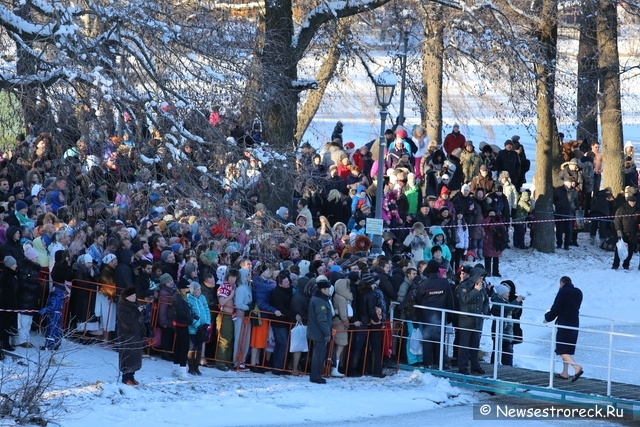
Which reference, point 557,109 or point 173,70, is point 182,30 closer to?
point 173,70

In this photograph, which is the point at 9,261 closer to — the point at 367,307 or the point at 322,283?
the point at 322,283

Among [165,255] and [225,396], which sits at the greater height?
[165,255]

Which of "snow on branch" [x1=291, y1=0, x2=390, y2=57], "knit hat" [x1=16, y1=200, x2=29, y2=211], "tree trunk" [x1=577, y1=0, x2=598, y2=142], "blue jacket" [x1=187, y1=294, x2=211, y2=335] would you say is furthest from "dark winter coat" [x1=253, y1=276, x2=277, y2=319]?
"tree trunk" [x1=577, y1=0, x2=598, y2=142]

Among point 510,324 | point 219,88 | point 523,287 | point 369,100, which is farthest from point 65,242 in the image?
point 369,100

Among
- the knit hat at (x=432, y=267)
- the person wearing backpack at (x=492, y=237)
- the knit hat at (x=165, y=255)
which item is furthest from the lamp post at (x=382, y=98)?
the person wearing backpack at (x=492, y=237)

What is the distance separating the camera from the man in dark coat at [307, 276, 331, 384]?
1702 cm

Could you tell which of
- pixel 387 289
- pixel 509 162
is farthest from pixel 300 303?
pixel 509 162

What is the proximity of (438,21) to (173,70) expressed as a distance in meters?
13.5

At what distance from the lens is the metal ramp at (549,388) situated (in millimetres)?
16719

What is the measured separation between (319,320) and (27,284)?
410cm

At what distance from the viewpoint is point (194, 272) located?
16938 millimetres

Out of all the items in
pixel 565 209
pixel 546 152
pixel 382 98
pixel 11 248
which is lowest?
pixel 11 248

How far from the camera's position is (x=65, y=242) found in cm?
1695

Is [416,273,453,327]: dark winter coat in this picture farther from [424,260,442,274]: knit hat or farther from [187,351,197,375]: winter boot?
[187,351,197,375]: winter boot
